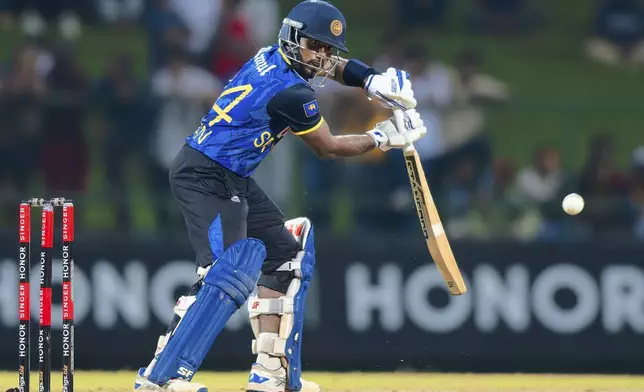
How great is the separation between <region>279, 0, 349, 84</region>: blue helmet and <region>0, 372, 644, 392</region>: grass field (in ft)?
6.78

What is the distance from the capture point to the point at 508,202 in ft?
28.2

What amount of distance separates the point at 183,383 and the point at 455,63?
5466 millimetres

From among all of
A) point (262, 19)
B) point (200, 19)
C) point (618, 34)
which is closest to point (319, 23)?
point (262, 19)

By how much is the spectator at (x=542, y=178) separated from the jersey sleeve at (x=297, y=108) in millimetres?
3461

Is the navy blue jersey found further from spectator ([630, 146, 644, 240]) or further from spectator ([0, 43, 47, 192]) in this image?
spectator ([630, 146, 644, 240])

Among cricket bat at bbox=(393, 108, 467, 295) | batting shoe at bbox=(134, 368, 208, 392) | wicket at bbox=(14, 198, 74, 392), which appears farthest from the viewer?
cricket bat at bbox=(393, 108, 467, 295)

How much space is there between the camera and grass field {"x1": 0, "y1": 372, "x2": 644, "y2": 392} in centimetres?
700

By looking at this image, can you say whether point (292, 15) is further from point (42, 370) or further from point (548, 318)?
point (548, 318)

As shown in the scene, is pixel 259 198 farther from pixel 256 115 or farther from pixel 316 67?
pixel 316 67

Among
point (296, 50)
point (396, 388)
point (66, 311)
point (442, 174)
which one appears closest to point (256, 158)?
point (296, 50)

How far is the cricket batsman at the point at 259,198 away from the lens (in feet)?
17.4

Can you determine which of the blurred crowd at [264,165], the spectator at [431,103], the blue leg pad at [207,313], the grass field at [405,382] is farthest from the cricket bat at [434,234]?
the spectator at [431,103]

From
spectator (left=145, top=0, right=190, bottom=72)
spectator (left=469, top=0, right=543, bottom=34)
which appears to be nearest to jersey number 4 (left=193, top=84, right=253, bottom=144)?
spectator (left=145, top=0, right=190, bottom=72)

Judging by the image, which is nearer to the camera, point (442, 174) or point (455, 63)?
point (442, 174)
